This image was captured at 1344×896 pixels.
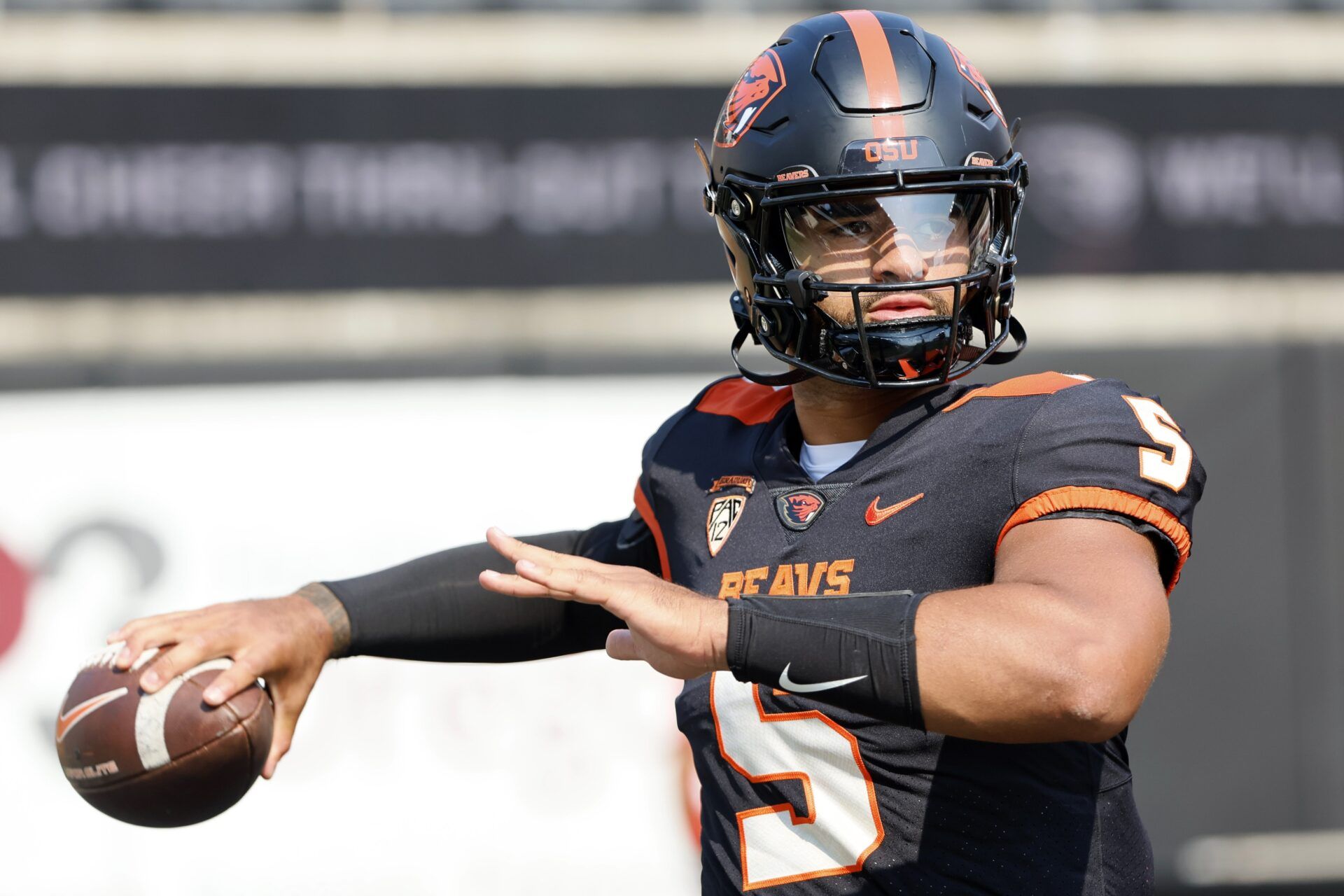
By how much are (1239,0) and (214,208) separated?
14.5 feet

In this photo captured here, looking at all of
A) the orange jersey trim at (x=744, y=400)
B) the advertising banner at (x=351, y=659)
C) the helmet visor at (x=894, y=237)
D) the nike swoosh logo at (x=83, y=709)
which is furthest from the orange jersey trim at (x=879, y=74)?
the advertising banner at (x=351, y=659)

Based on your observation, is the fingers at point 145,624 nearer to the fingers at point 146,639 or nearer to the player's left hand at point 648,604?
the fingers at point 146,639

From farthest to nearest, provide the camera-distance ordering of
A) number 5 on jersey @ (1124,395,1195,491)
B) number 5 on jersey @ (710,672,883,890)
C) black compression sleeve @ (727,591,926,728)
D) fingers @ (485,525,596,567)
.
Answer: number 5 on jersey @ (710,672,883,890) → number 5 on jersey @ (1124,395,1195,491) → fingers @ (485,525,596,567) → black compression sleeve @ (727,591,926,728)

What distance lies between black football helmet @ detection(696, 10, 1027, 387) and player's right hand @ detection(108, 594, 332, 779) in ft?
2.79

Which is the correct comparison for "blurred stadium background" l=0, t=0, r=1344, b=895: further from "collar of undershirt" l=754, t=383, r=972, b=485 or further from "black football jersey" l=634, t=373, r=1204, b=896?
"black football jersey" l=634, t=373, r=1204, b=896

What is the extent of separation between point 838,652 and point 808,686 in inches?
1.9

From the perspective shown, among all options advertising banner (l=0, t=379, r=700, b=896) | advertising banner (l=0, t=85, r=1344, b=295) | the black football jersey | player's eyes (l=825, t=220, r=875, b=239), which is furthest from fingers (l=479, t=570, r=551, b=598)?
advertising banner (l=0, t=85, r=1344, b=295)

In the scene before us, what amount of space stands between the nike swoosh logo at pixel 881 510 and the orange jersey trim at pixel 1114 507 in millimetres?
205

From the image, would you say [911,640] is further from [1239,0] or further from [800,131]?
[1239,0]

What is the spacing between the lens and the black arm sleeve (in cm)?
233

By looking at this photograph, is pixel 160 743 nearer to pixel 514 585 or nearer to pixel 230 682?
pixel 230 682

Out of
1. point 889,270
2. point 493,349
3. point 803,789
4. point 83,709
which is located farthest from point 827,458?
point 493,349

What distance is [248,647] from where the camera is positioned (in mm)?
2119

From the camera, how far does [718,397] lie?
2.49 m
